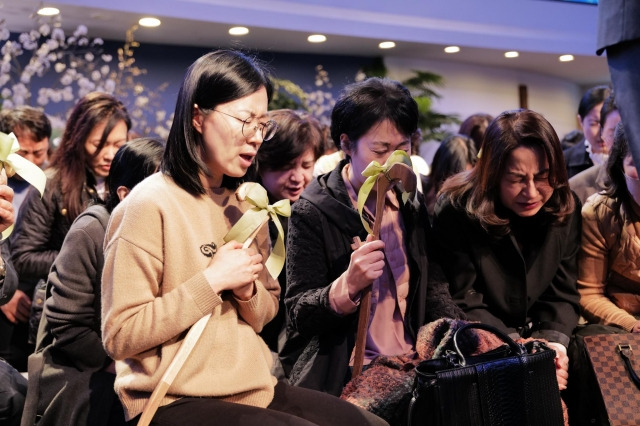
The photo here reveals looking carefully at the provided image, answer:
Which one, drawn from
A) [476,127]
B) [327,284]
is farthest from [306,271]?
[476,127]

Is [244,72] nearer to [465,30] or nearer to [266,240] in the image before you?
[266,240]

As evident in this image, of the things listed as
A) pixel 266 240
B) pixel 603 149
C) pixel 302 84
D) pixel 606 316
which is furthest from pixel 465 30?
pixel 266 240

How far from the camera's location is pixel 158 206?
238 cm

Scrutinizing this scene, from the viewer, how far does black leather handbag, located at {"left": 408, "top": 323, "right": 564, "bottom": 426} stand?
8.64ft

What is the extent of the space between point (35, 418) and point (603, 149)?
12.9 ft

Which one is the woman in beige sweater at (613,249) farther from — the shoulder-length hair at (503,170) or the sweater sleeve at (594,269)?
the shoulder-length hair at (503,170)

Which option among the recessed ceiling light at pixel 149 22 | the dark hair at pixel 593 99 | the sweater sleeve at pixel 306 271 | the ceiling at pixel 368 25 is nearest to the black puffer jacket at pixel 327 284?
the sweater sleeve at pixel 306 271

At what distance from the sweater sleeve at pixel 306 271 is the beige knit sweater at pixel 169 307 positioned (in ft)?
1.57

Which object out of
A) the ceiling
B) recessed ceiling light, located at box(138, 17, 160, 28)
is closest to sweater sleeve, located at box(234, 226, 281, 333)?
the ceiling

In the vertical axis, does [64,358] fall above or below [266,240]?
below

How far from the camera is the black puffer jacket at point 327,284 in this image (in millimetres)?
3016

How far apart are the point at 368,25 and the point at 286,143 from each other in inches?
271

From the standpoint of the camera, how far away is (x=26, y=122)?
16.5 feet

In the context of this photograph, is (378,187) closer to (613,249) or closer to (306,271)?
(306,271)
